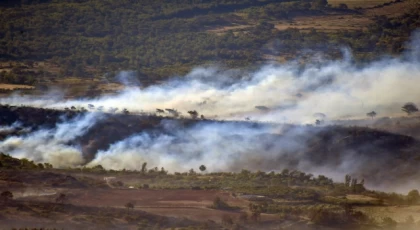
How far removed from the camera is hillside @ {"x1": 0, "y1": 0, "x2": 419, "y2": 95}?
117812mm

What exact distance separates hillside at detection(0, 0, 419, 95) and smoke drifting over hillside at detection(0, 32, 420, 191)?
8272 millimetres

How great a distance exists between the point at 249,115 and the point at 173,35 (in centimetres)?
4216

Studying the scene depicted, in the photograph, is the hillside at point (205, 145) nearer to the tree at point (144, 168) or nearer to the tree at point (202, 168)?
the tree at point (202, 168)

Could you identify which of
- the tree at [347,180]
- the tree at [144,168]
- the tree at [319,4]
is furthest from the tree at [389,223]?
the tree at [319,4]

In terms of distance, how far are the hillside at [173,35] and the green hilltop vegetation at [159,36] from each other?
136mm

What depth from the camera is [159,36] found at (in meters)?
131

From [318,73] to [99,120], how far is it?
32.3 meters

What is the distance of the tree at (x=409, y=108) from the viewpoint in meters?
92.5

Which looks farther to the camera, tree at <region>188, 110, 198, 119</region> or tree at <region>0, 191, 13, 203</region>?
tree at <region>188, 110, 198, 119</region>

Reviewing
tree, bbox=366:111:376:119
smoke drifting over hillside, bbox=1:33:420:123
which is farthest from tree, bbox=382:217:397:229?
tree, bbox=366:111:376:119

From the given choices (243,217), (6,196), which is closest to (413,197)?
(243,217)

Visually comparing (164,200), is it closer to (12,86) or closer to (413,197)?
(413,197)

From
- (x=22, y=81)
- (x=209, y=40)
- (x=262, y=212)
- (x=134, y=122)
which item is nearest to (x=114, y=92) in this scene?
(x=22, y=81)

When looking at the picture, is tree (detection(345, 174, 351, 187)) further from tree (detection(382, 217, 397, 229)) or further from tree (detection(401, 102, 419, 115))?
tree (detection(401, 102, 419, 115))
